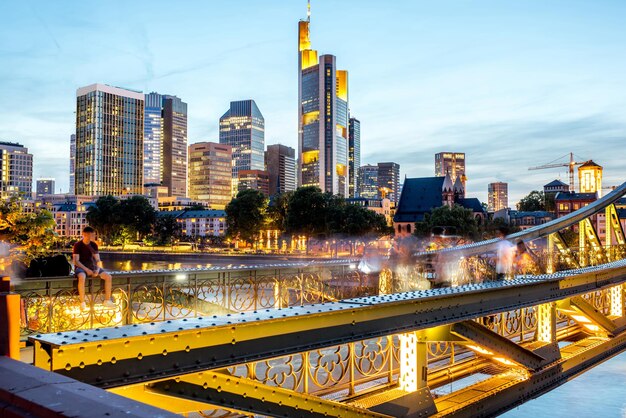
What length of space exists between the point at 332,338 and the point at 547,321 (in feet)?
35.6

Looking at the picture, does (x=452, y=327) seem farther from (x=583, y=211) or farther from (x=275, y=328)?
(x=583, y=211)

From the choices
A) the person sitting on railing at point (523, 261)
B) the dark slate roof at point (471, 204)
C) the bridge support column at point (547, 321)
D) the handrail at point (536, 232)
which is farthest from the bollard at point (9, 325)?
the dark slate roof at point (471, 204)

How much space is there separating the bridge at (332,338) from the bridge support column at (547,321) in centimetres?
4

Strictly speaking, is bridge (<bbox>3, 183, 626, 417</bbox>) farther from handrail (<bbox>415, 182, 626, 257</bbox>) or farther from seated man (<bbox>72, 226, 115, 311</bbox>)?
seated man (<bbox>72, 226, 115, 311</bbox>)

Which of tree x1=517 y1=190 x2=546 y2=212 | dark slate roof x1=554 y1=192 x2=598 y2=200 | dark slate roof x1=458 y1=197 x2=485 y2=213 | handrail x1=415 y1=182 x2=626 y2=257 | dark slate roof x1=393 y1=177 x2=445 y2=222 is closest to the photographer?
handrail x1=415 y1=182 x2=626 y2=257

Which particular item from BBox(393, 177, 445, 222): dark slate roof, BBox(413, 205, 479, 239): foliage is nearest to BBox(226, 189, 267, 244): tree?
BBox(393, 177, 445, 222): dark slate roof

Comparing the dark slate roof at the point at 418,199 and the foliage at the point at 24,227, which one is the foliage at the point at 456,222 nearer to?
the dark slate roof at the point at 418,199

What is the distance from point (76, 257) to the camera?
1038 cm

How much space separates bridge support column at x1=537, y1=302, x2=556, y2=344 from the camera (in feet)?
53.8

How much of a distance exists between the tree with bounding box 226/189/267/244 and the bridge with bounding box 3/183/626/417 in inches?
3349

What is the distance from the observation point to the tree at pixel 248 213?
4112 inches

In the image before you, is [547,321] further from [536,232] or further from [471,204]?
[471,204]

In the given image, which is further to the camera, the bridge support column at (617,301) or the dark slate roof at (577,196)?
the dark slate roof at (577,196)

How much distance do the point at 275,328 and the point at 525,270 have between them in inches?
454
